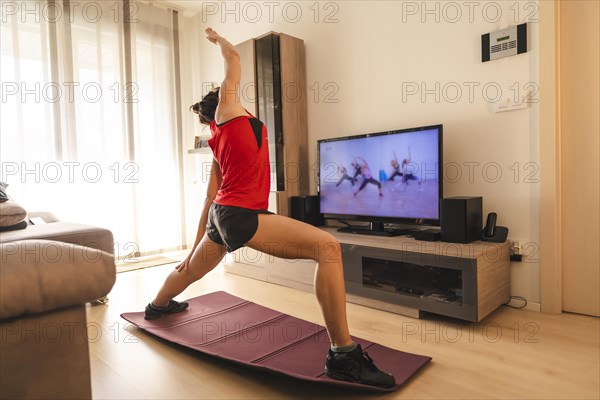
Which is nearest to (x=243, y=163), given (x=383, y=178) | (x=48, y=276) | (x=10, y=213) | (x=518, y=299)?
(x=48, y=276)

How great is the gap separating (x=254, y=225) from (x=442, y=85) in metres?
1.78

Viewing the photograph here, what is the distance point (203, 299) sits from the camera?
2.69 m

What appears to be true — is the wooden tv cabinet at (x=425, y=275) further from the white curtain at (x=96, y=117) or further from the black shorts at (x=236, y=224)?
the white curtain at (x=96, y=117)

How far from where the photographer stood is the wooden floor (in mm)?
1544

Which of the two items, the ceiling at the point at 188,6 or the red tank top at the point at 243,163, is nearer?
the red tank top at the point at 243,163

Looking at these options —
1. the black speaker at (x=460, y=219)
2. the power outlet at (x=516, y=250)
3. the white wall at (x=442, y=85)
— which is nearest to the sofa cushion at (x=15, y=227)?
the white wall at (x=442, y=85)

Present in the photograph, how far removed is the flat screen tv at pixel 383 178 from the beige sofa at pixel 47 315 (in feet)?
6.90

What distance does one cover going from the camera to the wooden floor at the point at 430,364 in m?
1.54

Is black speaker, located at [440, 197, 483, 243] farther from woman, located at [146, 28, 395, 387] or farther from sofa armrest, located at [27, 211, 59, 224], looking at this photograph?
sofa armrest, located at [27, 211, 59, 224]

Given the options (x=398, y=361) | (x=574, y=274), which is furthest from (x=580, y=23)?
(x=398, y=361)

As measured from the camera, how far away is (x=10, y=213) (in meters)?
2.45

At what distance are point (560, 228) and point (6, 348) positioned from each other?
2557 mm

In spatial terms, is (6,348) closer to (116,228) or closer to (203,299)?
(203,299)

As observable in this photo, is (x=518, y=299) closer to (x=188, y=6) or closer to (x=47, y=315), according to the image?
(x=47, y=315)
